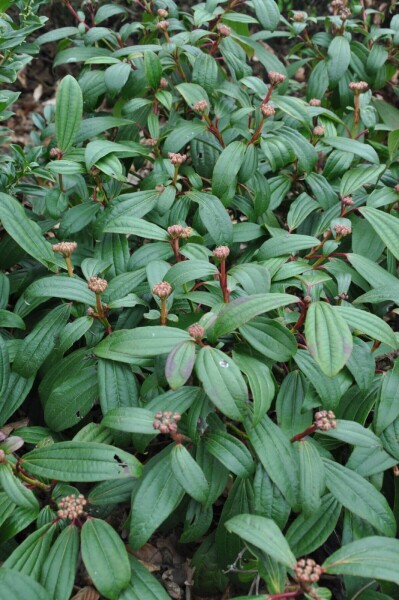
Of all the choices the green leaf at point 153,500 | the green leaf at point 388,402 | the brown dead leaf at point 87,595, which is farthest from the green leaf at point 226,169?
the brown dead leaf at point 87,595

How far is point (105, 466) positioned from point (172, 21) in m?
1.87

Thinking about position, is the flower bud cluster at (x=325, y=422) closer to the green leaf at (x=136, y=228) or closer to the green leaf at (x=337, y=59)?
the green leaf at (x=136, y=228)

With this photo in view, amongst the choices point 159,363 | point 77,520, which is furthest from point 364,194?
point 77,520

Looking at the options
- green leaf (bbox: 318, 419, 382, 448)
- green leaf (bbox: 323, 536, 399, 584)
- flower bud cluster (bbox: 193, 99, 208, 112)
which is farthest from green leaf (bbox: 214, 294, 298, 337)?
flower bud cluster (bbox: 193, 99, 208, 112)

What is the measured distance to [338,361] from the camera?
1.49 meters

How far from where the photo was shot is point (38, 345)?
183 centimetres

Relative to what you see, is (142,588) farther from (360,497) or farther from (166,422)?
(360,497)

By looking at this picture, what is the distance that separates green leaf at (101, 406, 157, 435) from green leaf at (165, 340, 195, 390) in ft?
0.43

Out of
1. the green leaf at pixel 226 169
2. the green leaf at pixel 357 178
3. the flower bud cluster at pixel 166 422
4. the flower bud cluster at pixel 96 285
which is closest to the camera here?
the flower bud cluster at pixel 166 422

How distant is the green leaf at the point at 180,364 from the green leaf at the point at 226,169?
72 centimetres

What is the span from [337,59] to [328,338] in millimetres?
1500

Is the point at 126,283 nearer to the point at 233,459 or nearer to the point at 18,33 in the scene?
the point at 233,459

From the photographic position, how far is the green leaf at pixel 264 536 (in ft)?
4.36

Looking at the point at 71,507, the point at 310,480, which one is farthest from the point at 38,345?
the point at 310,480
